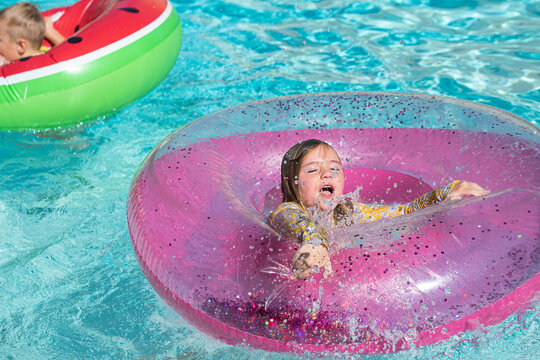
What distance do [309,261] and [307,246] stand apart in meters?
0.06

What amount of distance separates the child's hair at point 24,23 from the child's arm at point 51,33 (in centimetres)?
29

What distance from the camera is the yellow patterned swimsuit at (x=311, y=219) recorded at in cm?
215

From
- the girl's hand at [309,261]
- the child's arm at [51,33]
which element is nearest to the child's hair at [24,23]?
the child's arm at [51,33]

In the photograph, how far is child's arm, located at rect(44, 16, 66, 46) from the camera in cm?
482

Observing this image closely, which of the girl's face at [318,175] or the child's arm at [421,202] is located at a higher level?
the girl's face at [318,175]

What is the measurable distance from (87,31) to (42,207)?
4.36 ft

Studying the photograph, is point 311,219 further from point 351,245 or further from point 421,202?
point 421,202

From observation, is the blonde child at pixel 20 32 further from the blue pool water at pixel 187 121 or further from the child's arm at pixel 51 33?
the blue pool water at pixel 187 121

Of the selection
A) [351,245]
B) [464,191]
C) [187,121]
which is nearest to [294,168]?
[351,245]

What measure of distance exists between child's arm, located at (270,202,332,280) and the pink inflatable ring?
41mm

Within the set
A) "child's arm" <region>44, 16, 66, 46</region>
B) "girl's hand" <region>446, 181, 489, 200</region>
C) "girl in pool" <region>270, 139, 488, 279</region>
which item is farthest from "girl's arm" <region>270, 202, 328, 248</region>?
"child's arm" <region>44, 16, 66, 46</region>

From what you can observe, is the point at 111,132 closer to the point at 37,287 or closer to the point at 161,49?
the point at 161,49

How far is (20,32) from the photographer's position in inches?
173

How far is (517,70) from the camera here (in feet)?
15.8
